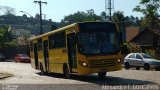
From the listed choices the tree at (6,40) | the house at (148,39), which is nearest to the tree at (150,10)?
the house at (148,39)

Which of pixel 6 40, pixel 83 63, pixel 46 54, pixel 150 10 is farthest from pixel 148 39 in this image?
pixel 83 63

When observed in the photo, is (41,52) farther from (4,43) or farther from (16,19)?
(16,19)

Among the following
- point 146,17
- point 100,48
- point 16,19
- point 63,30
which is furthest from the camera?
point 16,19

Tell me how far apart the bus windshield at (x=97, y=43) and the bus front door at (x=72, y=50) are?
834 mm

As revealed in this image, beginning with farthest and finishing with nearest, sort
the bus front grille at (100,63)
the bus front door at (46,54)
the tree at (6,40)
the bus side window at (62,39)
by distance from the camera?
the tree at (6,40) → the bus front door at (46,54) → the bus side window at (62,39) → the bus front grille at (100,63)

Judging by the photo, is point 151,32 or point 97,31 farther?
point 151,32

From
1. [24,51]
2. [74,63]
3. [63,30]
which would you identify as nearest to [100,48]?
[74,63]

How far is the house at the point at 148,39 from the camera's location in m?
71.1

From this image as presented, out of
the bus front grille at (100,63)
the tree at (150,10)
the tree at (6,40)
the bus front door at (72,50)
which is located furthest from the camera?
the tree at (6,40)

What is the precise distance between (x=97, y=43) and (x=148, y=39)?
50.8 meters

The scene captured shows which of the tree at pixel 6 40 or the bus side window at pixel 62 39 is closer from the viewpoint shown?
the bus side window at pixel 62 39

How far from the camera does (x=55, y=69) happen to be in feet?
93.6

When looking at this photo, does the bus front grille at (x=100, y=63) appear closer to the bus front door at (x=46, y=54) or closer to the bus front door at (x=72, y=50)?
the bus front door at (x=72, y=50)

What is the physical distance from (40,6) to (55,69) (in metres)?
47.1
